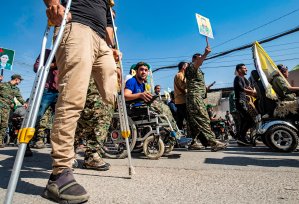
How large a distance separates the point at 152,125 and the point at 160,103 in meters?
0.40

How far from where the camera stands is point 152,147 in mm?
4051

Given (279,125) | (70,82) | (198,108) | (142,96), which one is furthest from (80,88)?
(279,125)

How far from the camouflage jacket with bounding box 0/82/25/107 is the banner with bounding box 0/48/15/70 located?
1542 millimetres

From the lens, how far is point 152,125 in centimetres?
421

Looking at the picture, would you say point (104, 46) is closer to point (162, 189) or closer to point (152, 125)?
point (162, 189)

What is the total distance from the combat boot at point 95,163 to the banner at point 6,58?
24.0 feet

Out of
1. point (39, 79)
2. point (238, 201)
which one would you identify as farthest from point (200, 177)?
point (39, 79)

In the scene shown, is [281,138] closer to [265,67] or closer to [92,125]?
[265,67]

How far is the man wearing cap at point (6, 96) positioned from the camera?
23.5ft

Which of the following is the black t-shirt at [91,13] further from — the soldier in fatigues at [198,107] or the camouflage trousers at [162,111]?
the soldier in fatigues at [198,107]

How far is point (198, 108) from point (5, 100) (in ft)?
17.5

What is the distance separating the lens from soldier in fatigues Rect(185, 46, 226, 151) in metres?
4.96

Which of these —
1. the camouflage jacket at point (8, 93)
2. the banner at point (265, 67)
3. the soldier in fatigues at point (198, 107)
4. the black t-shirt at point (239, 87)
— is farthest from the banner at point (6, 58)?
the banner at point (265, 67)

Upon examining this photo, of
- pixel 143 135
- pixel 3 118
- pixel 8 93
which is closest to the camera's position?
pixel 143 135
